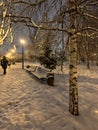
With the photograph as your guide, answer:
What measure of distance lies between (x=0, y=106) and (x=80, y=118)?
121 inches

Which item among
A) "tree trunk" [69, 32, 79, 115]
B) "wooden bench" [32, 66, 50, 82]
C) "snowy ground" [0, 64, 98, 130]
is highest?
"tree trunk" [69, 32, 79, 115]

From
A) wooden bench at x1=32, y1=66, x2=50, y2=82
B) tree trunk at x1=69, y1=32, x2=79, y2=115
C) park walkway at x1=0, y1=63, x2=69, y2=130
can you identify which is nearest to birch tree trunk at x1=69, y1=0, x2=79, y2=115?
tree trunk at x1=69, y1=32, x2=79, y2=115

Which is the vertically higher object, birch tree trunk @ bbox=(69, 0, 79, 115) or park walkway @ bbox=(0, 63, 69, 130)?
birch tree trunk @ bbox=(69, 0, 79, 115)

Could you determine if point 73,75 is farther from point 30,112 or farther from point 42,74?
point 42,74

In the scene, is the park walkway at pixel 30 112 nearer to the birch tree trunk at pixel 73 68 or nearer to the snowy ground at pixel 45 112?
the snowy ground at pixel 45 112

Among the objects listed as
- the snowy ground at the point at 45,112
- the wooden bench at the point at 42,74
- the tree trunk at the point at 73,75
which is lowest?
the snowy ground at the point at 45,112

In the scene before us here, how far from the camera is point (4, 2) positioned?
22.1 feet

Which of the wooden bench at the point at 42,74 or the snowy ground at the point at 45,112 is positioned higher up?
the wooden bench at the point at 42,74

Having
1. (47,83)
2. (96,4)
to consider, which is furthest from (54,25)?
(47,83)

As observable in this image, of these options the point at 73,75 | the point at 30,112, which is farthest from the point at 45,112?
the point at 73,75

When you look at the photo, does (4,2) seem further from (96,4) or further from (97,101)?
(97,101)

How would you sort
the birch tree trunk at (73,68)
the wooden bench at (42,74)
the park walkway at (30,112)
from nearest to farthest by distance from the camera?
the park walkway at (30,112), the birch tree trunk at (73,68), the wooden bench at (42,74)

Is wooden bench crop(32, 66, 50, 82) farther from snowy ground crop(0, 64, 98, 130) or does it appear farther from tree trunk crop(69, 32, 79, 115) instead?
tree trunk crop(69, 32, 79, 115)

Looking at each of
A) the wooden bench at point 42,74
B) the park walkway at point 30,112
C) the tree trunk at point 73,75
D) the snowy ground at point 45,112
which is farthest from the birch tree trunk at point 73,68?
the wooden bench at point 42,74
